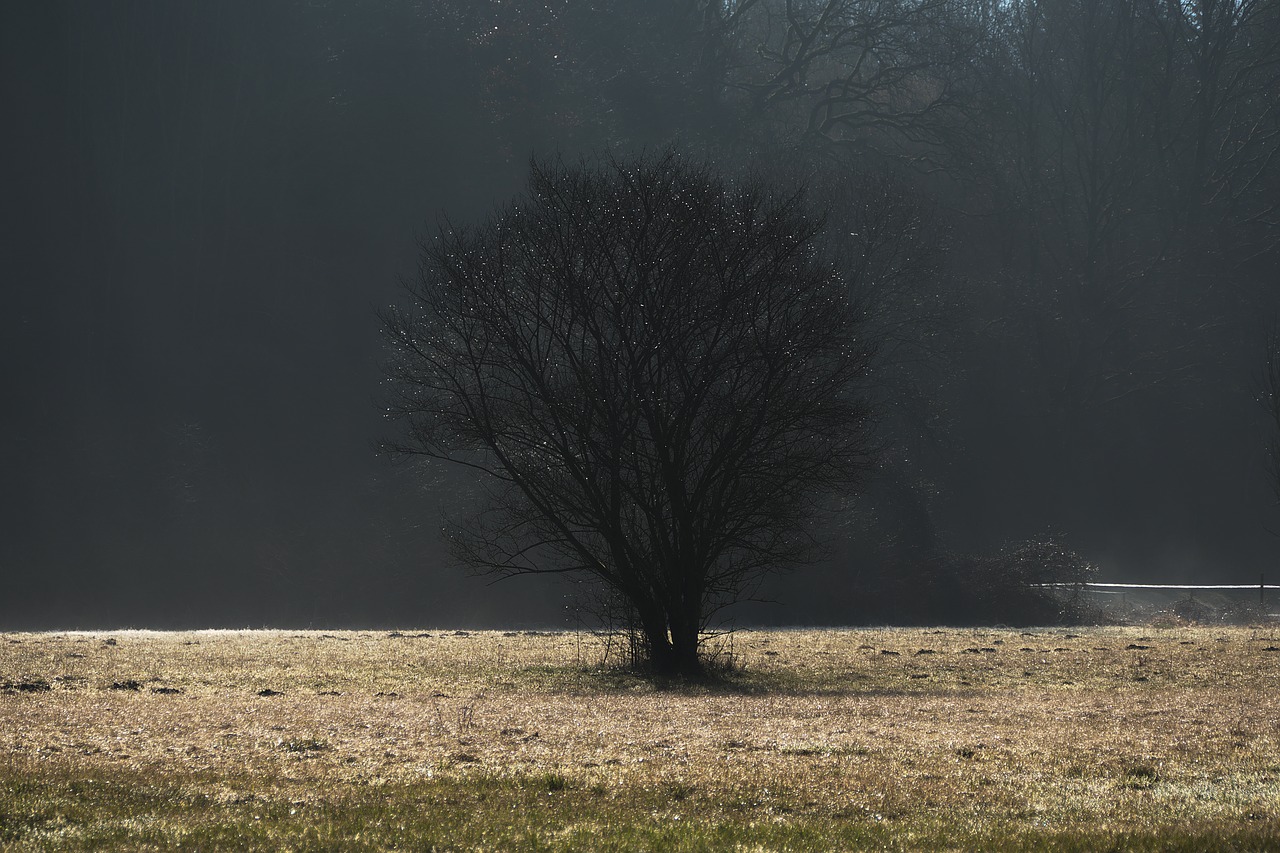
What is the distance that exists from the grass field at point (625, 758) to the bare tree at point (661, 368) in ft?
6.45

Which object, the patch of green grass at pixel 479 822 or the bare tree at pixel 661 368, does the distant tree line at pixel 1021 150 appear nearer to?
the bare tree at pixel 661 368

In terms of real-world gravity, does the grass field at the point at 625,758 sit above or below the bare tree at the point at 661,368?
below

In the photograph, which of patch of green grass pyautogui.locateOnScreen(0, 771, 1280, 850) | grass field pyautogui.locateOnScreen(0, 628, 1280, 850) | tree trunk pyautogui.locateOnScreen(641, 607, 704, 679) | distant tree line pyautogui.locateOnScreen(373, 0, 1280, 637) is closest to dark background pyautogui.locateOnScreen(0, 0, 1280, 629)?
distant tree line pyautogui.locateOnScreen(373, 0, 1280, 637)

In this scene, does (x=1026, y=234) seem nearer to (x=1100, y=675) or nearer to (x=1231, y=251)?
(x=1231, y=251)

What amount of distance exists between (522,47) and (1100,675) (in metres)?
36.5

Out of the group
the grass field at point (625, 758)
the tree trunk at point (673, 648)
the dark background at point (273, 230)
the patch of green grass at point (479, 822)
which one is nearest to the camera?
the patch of green grass at point (479, 822)

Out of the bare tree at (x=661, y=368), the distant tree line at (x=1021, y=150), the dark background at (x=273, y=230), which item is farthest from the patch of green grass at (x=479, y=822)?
the distant tree line at (x=1021, y=150)

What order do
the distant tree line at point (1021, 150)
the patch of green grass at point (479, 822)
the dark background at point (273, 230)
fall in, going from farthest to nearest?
the distant tree line at point (1021, 150), the dark background at point (273, 230), the patch of green grass at point (479, 822)

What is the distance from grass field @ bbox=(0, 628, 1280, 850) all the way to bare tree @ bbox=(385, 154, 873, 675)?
197 cm

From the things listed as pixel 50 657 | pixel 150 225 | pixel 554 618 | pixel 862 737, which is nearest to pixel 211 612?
pixel 554 618

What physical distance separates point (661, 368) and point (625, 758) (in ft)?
29.7

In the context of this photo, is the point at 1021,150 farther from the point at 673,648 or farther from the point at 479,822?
the point at 479,822

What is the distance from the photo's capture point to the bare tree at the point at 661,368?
18.1 metres

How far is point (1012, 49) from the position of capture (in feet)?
188
